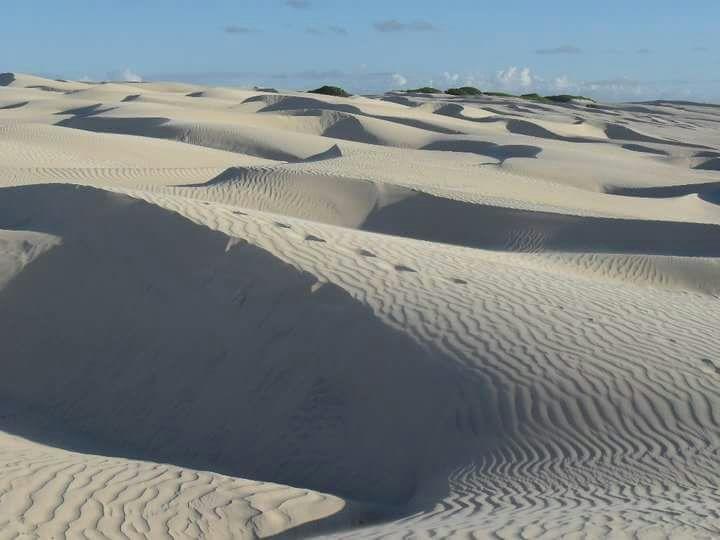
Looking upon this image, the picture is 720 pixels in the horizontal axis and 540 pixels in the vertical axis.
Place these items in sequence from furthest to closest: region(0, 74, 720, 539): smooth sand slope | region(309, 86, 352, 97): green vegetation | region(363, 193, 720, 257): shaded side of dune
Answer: region(309, 86, 352, 97): green vegetation, region(363, 193, 720, 257): shaded side of dune, region(0, 74, 720, 539): smooth sand slope

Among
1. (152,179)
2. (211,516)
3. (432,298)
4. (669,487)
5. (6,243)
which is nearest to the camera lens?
(211,516)

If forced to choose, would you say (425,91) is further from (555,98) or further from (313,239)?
(313,239)

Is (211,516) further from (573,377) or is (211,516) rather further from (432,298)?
(432,298)

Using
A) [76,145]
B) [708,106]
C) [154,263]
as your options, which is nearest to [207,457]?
[154,263]

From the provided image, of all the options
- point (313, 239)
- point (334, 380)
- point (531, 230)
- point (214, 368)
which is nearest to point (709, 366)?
point (334, 380)

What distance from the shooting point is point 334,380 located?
802 cm

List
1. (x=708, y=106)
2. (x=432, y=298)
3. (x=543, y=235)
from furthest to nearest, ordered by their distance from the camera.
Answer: (x=708, y=106) → (x=543, y=235) → (x=432, y=298)

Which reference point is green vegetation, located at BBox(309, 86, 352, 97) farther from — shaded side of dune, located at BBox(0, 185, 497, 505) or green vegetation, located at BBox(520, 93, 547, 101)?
shaded side of dune, located at BBox(0, 185, 497, 505)

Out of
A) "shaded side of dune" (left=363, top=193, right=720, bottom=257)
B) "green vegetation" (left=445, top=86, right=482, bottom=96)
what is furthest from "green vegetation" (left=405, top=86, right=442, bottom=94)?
"shaded side of dune" (left=363, top=193, right=720, bottom=257)

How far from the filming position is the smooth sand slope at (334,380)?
233 inches

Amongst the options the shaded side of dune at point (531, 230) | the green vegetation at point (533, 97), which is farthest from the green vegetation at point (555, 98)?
the shaded side of dune at point (531, 230)

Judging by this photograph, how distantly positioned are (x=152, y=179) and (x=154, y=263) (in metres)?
9.74

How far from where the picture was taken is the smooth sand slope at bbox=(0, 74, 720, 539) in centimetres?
591

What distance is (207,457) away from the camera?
7648 mm
